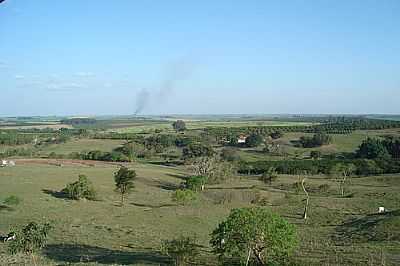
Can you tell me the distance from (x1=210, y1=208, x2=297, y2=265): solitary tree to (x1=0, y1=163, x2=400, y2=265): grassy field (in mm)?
2111

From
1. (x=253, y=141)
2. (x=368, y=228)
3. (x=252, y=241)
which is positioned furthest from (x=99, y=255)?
(x=253, y=141)

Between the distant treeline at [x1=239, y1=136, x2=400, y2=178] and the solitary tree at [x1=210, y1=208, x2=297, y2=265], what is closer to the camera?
the solitary tree at [x1=210, y1=208, x2=297, y2=265]

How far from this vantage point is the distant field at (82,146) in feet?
410

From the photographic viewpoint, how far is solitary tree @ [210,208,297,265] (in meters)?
23.9

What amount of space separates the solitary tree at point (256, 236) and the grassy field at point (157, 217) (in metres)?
2.11

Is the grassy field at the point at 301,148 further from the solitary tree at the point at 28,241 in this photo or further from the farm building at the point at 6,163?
the solitary tree at the point at 28,241

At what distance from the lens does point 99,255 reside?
1102 inches

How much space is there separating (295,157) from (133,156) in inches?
1604

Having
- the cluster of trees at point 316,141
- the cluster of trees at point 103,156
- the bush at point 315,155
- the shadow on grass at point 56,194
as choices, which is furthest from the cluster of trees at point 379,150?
the shadow on grass at point 56,194

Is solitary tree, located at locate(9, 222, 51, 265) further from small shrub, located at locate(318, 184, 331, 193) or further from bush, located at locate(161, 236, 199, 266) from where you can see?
small shrub, located at locate(318, 184, 331, 193)

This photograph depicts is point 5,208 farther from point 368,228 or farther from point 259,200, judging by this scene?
point 368,228

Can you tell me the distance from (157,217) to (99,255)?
14.5 m

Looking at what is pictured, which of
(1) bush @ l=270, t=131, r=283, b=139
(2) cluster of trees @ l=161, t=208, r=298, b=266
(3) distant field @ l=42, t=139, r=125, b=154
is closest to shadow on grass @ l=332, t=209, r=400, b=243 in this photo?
(2) cluster of trees @ l=161, t=208, r=298, b=266

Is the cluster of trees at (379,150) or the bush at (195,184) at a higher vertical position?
the cluster of trees at (379,150)
